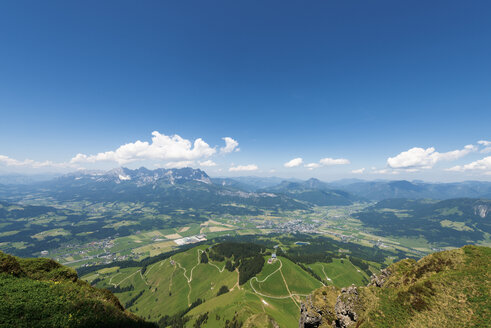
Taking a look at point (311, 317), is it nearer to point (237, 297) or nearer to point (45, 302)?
point (45, 302)

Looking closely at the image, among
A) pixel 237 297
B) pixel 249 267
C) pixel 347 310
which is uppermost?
pixel 347 310

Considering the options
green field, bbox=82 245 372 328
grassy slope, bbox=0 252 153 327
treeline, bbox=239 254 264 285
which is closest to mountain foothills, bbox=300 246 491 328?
grassy slope, bbox=0 252 153 327

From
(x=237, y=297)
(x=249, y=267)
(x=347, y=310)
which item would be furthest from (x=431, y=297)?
(x=249, y=267)

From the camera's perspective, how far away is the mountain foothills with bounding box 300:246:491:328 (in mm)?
32312

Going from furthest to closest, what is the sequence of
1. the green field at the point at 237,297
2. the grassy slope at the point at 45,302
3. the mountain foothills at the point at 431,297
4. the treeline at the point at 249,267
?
the treeline at the point at 249,267 → the green field at the point at 237,297 → the mountain foothills at the point at 431,297 → the grassy slope at the point at 45,302

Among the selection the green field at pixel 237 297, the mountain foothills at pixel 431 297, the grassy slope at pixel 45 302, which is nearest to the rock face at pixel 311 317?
the mountain foothills at pixel 431 297

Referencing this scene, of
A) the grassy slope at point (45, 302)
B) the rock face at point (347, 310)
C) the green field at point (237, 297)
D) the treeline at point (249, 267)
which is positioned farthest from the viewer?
the treeline at point (249, 267)

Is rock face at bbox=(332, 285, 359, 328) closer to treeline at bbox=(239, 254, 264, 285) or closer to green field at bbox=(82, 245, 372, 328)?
green field at bbox=(82, 245, 372, 328)

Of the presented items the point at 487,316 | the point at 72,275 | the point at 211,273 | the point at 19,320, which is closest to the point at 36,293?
the point at 19,320

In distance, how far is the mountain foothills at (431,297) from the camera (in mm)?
32312

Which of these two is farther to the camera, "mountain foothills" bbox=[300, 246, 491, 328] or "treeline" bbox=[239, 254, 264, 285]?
"treeline" bbox=[239, 254, 264, 285]

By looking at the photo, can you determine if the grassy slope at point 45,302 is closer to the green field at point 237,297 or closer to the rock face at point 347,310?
the rock face at point 347,310

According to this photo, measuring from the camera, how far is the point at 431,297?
35.2 meters

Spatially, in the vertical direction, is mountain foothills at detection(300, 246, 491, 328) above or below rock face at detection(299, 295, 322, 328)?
above
